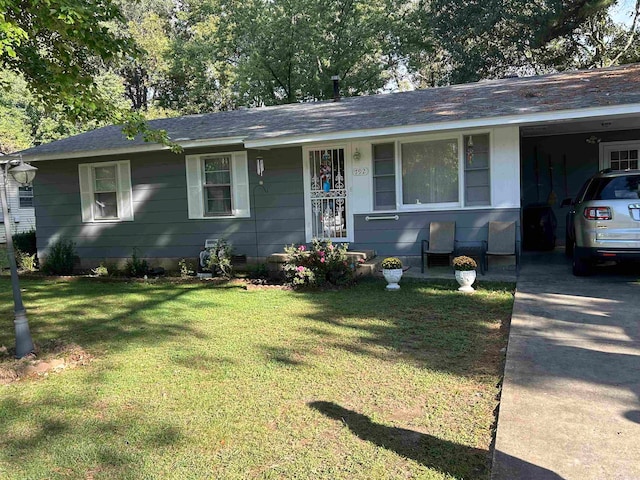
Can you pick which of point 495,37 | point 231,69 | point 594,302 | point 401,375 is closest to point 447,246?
point 594,302

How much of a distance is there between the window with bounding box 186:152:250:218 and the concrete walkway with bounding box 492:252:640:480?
19.2 feet

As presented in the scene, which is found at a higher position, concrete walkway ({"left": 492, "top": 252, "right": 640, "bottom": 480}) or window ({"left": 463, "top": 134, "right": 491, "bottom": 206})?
window ({"left": 463, "top": 134, "right": 491, "bottom": 206})

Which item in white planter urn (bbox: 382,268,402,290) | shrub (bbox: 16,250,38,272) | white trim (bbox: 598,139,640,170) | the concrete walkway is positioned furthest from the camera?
shrub (bbox: 16,250,38,272)

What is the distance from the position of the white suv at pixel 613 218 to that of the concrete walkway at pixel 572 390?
61 cm

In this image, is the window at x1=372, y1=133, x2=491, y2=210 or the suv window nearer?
the suv window

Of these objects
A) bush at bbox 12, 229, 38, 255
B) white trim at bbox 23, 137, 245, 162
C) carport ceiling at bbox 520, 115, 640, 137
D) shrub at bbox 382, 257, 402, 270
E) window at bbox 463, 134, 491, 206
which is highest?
carport ceiling at bbox 520, 115, 640, 137

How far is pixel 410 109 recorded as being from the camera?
9375 mm

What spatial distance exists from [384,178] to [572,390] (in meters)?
6.18

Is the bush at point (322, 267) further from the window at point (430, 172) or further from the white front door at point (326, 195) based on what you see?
the window at point (430, 172)

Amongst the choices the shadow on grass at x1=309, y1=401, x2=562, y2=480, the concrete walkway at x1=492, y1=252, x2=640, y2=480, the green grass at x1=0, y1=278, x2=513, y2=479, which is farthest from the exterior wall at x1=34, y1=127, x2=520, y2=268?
the shadow on grass at x1=309, y1=401, x2=562, y2=480

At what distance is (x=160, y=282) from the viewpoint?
9.43 metres

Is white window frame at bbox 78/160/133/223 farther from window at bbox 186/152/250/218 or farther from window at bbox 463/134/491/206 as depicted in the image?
window at bbox 463/134/491/206

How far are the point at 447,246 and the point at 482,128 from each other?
207cm

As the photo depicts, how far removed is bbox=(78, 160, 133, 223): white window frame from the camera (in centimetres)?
1081
